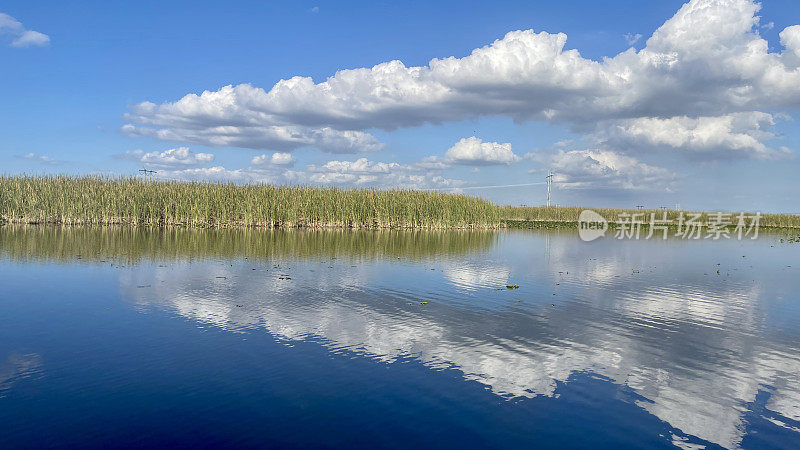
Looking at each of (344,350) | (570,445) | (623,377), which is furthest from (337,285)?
(570,445)

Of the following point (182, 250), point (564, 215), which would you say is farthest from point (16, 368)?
point (564, 215)

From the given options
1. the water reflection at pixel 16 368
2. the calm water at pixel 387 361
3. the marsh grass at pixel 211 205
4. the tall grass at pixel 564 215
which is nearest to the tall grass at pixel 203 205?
the marsh grass at pixel 211 205

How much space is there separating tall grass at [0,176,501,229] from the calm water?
3562 centimetres

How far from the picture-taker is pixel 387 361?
10.1 meters

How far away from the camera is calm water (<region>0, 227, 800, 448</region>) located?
727 cm

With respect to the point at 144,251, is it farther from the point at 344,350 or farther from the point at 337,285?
the point at 344,350

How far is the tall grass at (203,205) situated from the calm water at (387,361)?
117 ft

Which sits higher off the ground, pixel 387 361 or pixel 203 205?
pixel 203 205

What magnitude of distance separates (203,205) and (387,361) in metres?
51.3

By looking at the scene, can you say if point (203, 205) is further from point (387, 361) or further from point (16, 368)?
point (387, 361)

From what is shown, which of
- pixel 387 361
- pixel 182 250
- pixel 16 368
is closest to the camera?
pixel 16 368

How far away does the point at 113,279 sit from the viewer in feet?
62.0

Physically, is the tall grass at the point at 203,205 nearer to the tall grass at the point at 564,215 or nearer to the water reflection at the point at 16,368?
the tall grass at the point at 564,215

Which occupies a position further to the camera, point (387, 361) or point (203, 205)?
point (203, 205)
